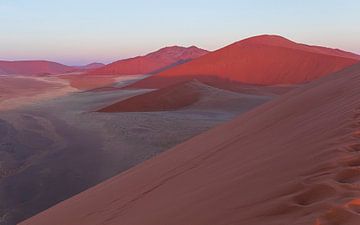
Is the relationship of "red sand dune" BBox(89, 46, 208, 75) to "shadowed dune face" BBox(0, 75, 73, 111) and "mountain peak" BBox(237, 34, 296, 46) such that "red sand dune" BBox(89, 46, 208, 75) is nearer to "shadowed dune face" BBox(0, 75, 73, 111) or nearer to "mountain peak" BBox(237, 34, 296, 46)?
"mountain peak" BBox(237, 34, 296, 46)

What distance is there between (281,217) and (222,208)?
29.3 inches

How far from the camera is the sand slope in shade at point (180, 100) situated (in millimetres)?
24984

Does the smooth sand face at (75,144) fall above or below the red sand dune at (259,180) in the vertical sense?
below

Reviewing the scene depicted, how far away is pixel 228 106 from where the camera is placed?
2377 centimetres

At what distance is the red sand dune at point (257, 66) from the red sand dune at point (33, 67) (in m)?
105

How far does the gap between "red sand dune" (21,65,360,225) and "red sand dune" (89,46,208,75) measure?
300 ft

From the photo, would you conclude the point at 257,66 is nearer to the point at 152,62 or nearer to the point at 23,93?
the point at 23,93

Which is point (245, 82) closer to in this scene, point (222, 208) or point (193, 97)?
point (193, 97)

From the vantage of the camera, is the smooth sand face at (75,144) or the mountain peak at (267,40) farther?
the mountain peak at (267,40)

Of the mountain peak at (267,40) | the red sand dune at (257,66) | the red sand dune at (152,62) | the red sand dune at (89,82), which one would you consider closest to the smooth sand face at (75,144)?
the red sand dune at (257,66)

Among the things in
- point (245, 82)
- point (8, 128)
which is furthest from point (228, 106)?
point (245, 82)

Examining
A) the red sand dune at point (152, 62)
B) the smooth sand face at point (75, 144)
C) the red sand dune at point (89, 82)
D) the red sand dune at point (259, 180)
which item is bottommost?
the smooth sand face at point (75, 144)

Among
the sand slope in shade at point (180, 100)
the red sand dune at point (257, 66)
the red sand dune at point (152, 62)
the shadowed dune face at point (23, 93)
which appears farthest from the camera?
the red sand dune at point (152, 62)

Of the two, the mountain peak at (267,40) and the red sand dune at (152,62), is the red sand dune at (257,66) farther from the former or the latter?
the red sand dune at (152,62)
